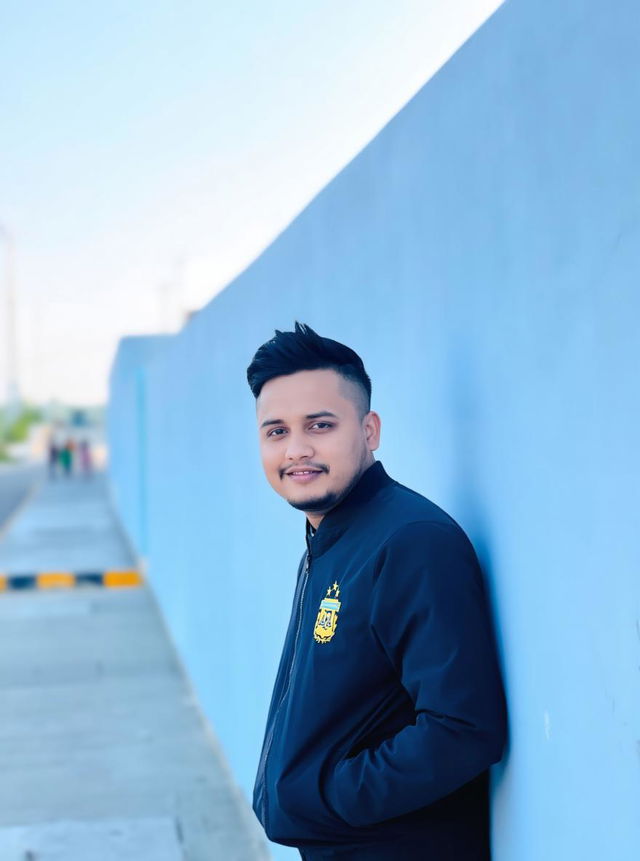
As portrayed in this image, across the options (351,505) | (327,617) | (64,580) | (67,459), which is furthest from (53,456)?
(327,617)

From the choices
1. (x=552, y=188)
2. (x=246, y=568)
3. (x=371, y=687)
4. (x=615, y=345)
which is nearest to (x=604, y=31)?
(x=552, y=188)

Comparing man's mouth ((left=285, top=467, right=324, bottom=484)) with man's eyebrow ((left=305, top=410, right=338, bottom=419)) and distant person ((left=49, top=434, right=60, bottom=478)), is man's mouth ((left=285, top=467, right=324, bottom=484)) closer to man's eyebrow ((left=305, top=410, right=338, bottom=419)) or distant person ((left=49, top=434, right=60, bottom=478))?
man's eyebrow ((left=305, top=410, right=338, bottom=419))

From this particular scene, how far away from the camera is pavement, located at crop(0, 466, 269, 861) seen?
4895mm

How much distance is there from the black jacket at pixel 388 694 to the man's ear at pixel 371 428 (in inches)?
3.1

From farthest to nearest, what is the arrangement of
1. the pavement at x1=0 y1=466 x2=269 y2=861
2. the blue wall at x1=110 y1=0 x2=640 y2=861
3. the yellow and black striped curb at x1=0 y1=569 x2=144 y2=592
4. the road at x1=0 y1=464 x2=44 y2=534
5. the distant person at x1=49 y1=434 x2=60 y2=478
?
the distant person at x1=49 y1=434 x2=60 y2=478 → the road at x1=0 y1=464 x2=44 y2=534 → the yellow and black striped curb at x1=0 y1=569 x2=144 y2=592 → the pavement at x1=0 y1=466 x2=269 y2=861 → the blue wall at x1=110 y1=0 x2=640 y2=861

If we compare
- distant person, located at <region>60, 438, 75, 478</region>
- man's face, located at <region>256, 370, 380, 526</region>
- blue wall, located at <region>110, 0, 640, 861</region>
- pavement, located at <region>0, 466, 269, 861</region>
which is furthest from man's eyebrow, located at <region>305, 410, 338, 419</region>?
distant person, located at <region>60, 438, 75, 478</region>

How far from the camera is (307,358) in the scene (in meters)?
2.21

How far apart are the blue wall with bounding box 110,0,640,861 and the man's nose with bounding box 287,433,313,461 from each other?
35 cm

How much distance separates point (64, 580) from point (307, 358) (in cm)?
971

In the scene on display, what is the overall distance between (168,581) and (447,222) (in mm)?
7842

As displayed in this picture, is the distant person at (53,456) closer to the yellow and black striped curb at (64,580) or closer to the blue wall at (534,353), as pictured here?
the yellow and black striped curb at (64,580)

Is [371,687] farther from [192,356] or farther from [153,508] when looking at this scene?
[153,508]

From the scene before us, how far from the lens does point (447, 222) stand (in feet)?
7.80

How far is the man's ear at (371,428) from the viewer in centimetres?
226
